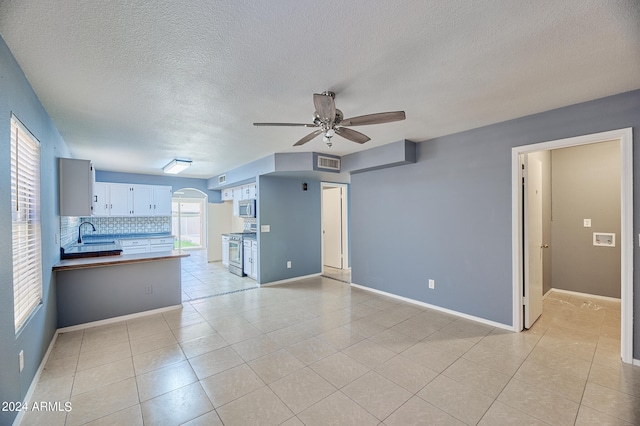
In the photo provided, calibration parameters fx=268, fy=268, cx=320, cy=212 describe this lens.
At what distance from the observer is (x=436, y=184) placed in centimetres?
381

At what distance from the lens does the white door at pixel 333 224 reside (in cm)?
667

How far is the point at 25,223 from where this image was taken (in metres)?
2.15

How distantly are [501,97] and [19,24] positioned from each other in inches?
140

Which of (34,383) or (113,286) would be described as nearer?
(34,383)

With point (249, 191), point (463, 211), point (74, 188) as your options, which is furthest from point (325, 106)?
point (249, 191)

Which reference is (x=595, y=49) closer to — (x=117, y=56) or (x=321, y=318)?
(x=117, y=56)

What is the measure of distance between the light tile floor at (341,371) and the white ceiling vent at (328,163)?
2.43m

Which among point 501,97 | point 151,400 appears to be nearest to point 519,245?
point 501,97

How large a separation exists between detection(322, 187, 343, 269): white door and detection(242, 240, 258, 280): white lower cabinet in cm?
177

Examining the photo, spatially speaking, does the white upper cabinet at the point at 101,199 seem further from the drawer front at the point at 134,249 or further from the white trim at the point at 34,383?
the white trim at the point at 34,383

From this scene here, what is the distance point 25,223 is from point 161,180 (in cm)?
543

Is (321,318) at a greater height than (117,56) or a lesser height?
lesser

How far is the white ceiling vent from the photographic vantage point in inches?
182

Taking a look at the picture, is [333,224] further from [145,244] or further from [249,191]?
[145,244]
